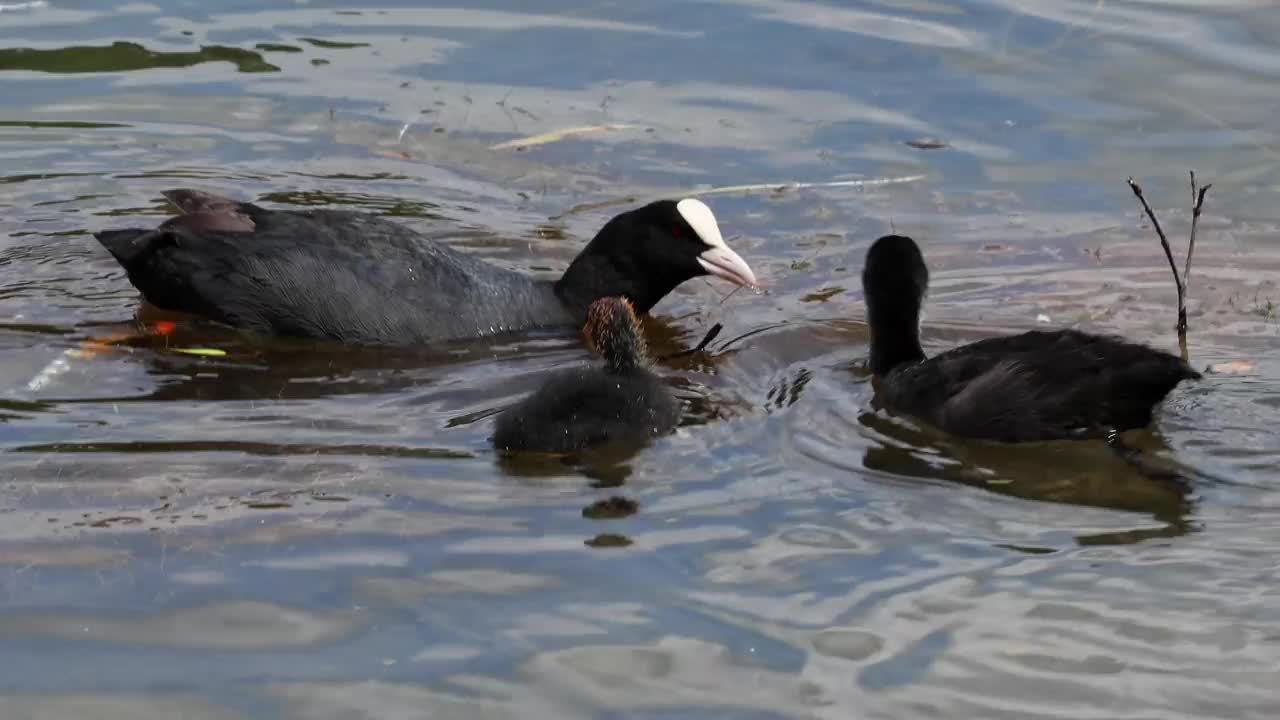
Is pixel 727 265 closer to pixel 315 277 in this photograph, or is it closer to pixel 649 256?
pixel 649 256

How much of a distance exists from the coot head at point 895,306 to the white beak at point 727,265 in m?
0.90

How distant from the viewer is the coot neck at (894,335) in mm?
6434

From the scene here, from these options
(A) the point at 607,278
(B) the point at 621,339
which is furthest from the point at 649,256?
(B) the point at 621,339

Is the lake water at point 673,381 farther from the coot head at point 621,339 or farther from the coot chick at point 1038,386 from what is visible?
the coot head at point 621,339

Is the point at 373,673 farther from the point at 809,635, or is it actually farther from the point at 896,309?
the point at 896,309

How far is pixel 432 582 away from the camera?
460 centimetres

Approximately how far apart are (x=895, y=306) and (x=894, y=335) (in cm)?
10

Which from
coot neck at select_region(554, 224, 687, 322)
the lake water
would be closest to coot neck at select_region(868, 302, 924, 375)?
the lake water

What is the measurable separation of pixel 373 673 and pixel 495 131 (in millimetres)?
5717

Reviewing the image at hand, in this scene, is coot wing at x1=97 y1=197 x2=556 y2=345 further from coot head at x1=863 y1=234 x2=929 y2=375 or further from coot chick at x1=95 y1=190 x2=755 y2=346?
coot head at x1=863 y1=234 x2=929 y2=375

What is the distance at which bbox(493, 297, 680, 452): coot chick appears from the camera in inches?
221

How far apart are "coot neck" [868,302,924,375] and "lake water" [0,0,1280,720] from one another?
22cm

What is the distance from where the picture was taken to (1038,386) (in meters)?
5.66

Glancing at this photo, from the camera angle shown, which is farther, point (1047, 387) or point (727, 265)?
point (727, 265)
